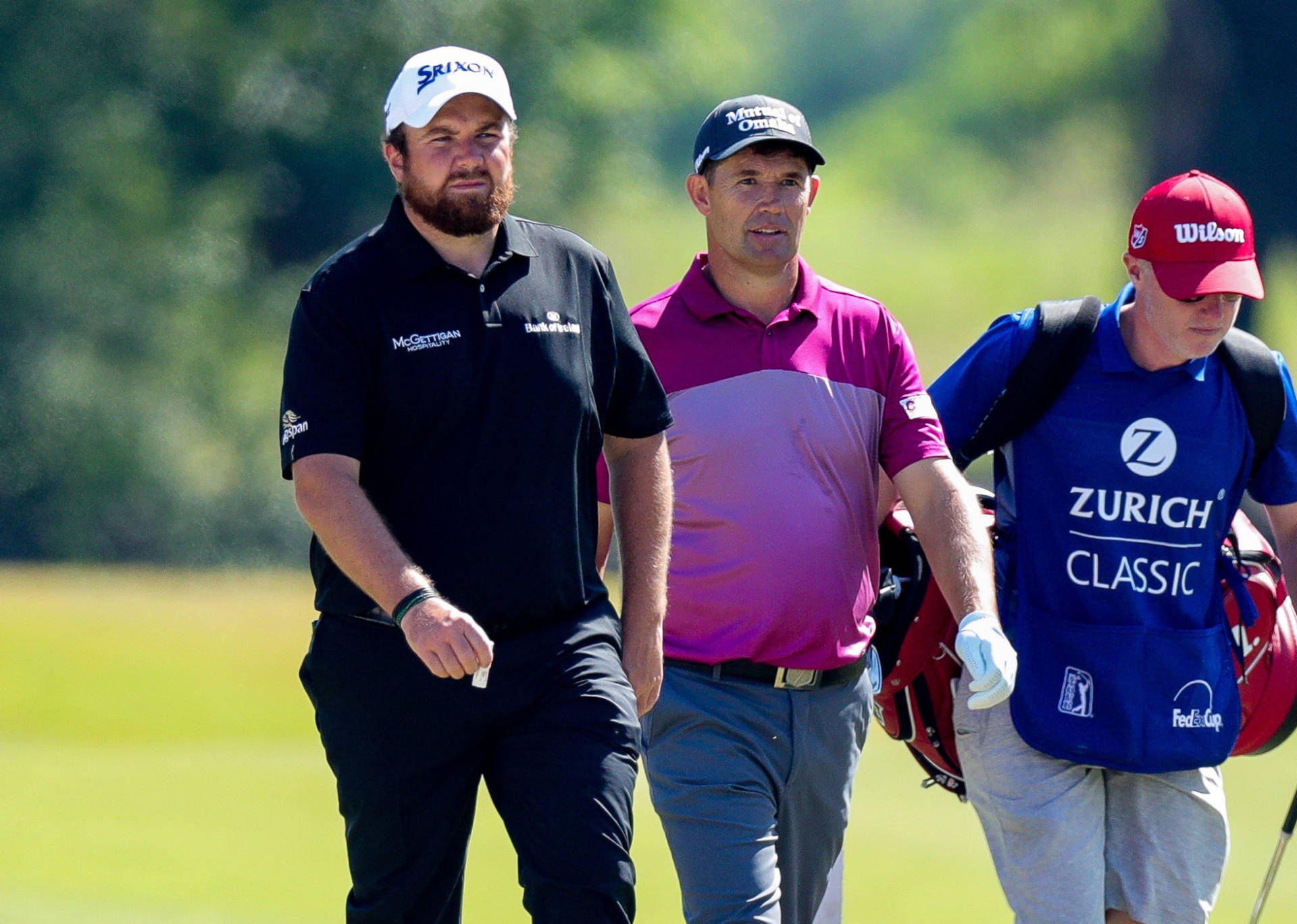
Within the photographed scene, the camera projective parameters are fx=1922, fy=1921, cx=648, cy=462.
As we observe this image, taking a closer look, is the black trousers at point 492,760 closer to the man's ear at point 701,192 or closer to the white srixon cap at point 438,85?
the white srixon cap at point 438,85

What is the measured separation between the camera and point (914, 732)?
4406mm

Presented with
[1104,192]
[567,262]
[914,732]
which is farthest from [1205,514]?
[1104,192]

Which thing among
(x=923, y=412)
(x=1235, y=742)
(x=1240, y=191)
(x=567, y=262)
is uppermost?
(x=1240, y=191)

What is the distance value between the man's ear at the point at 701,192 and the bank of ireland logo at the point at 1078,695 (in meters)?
1.28

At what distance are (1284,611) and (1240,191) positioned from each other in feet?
58.5

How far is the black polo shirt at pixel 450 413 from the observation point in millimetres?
3348

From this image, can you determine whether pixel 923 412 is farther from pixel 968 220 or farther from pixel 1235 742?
pixel 968 220

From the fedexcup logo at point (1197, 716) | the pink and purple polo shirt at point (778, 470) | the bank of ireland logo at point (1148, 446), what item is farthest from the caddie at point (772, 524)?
the fedexcup logo at point (1197, 716)

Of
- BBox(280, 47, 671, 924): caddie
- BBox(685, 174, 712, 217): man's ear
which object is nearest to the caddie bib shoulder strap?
BBox(685, 174, 712, 217): man's ear

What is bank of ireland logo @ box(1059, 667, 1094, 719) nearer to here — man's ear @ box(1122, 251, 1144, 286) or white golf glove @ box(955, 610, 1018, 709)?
white golf glove @ box(955, 610, 1018, 709)

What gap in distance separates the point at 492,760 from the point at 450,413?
0.64 meters

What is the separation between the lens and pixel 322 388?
3.31 meters

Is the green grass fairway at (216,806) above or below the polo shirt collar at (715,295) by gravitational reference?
below

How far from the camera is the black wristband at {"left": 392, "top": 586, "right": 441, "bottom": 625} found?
315 cm
